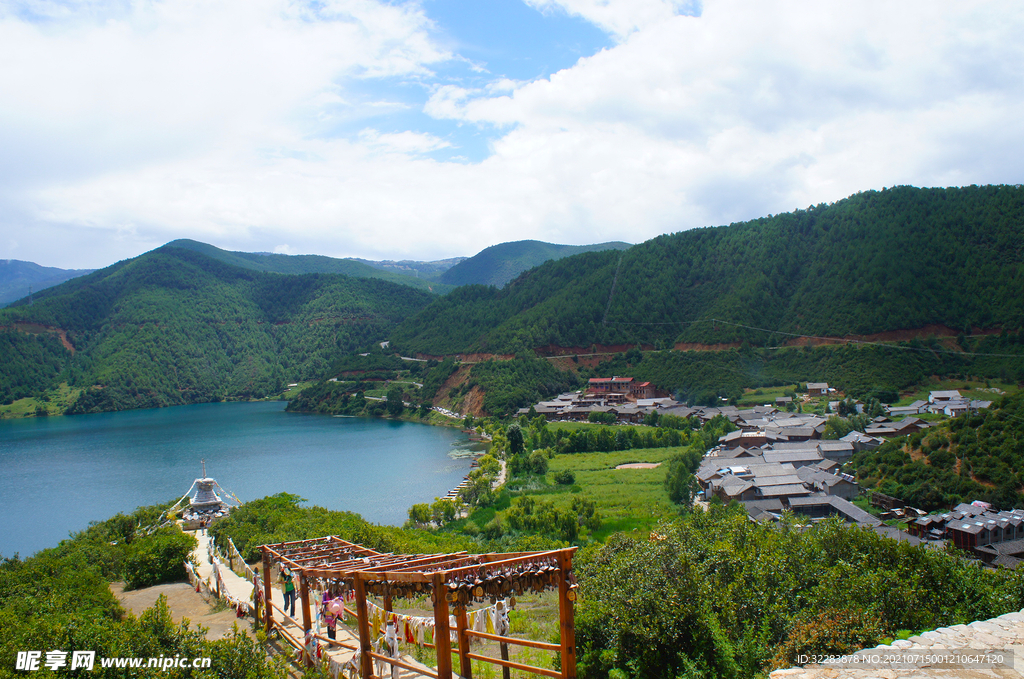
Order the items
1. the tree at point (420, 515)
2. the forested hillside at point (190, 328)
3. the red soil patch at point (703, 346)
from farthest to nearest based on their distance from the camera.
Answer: the forested hillside at point (190, 328) < the red soil patch at point (703, 346) < the tree at point (420, 515)

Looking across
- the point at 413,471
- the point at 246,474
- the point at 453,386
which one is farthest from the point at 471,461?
the point at 453,386

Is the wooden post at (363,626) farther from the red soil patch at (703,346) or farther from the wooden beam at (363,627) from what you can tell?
the red soil patch at (703,346)

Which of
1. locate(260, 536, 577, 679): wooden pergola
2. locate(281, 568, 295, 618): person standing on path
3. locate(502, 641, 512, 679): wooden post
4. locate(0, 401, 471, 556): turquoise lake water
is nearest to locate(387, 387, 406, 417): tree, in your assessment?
locate(0, 401, 471, 556): turquoise lake water

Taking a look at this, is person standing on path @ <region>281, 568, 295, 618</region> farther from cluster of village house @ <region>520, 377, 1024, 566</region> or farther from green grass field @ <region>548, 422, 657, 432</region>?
green grass field @ <region>548, 422, 657, 432</region>

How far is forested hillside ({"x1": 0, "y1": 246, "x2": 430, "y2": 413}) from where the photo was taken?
366ft

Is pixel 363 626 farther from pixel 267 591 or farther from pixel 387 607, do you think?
pixel 267 591

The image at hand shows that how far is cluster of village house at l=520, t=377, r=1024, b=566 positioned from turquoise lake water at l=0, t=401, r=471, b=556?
17.9 m

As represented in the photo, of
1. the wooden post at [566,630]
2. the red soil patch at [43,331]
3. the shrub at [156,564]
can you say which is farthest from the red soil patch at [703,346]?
the red soil patch at [43,331]

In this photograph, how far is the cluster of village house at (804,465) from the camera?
25562 millimetres

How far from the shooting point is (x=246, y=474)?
4994 cm

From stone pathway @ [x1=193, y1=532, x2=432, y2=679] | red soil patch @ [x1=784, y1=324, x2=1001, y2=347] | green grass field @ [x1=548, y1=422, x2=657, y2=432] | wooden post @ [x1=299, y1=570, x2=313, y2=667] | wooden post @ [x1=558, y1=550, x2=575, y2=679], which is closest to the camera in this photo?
wooden post @ [x1=558, y1=550, x2=575, y2=679]

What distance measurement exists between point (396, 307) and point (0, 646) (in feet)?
471

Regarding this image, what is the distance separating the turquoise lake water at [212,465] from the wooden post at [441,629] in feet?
94.7

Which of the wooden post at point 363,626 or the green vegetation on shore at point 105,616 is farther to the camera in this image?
the wooden post at point 363,626
